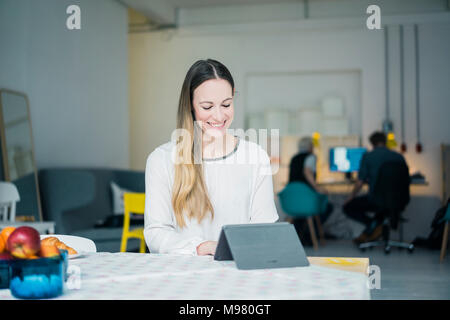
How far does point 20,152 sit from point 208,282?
393 cm

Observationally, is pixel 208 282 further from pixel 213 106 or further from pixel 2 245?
pixel 213 106

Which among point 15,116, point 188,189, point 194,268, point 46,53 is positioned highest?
point 46,53

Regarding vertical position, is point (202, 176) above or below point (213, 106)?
below

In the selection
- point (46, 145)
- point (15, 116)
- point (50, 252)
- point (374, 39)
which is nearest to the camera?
point (50, 252)

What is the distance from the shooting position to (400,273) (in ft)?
16.2

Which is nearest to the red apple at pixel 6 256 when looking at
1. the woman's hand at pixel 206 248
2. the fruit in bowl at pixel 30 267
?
the fruit in bowl at pixel 30 267

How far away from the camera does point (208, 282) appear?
1.15 meters

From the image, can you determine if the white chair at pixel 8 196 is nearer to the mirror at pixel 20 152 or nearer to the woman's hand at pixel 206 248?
the mirror at pixel 20 152

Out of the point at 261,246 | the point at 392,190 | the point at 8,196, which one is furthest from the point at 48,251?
the point at 392,190

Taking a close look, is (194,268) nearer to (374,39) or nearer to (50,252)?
(50,252)

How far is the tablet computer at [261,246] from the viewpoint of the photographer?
49.8 inches

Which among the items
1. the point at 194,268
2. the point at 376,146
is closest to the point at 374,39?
the point at 376,146

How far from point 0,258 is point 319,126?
7099 mm

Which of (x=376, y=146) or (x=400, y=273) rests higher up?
(x=376, y=146)
